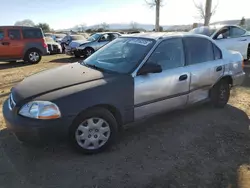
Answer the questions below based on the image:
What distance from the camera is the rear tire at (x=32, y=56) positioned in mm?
11884

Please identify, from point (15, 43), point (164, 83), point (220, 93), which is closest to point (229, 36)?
point (220, 93)

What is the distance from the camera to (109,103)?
3.23m

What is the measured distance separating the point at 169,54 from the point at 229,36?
263 inches

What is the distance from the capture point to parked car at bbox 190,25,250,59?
30.5 feet

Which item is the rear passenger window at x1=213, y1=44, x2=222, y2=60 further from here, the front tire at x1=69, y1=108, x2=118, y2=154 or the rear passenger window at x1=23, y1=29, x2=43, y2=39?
the rear passenger window at x1=23, y1=29, x2=43, y2=39

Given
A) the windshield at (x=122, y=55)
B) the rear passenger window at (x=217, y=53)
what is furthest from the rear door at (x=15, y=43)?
the rear passenger window at (x=217, y=53)

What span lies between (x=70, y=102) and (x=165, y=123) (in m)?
1.99

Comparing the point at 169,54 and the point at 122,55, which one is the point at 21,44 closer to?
the point at 122,55

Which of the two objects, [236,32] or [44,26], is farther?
[44,26]

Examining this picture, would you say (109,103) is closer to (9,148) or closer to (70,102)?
(70,102)

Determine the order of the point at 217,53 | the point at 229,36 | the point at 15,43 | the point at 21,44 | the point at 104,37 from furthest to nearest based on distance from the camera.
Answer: the point at 104,37
the point at 21,44
the point at 15,43
the point at 229,36
the point at 217,53

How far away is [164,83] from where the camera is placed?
3.75 meters

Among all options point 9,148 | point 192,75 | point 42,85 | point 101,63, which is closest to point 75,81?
point 42,85

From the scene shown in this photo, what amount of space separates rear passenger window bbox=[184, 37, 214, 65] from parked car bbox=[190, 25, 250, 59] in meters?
5.01
